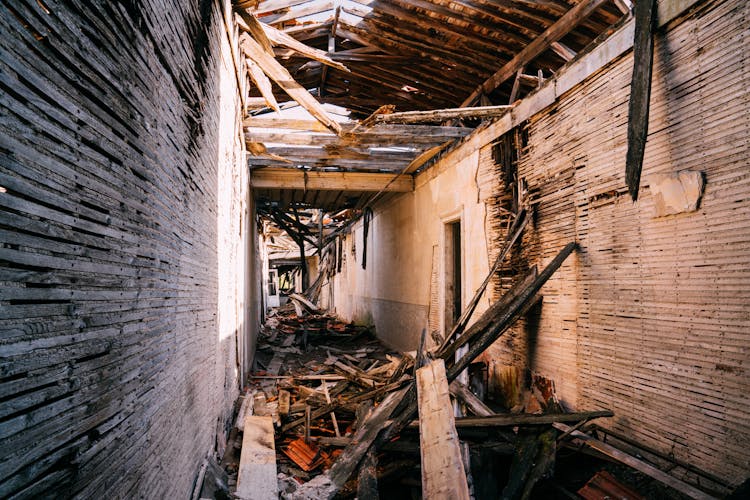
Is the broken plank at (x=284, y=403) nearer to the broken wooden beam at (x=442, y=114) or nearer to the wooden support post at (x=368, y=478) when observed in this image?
the wooden support post at (x=368, y=478)

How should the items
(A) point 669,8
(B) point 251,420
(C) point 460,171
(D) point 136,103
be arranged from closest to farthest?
1. (D) point 136,103
2. (A) point 669,8
3. (B) point 251,420
4. (C) point 460,171

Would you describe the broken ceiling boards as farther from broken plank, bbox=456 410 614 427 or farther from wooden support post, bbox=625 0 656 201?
broken plank, bbox=456 410 614 427

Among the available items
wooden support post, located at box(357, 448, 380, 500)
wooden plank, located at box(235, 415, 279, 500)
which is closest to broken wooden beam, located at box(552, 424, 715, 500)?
wooden support post, located at box(357, 448, 380, 500)

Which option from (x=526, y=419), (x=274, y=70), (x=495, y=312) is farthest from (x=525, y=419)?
(x=274, y=70)

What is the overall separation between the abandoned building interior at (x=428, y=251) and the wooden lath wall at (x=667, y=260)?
0.06 ft

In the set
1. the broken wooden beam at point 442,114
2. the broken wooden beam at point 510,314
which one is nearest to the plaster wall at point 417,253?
the broken wooden beam at point 442,114

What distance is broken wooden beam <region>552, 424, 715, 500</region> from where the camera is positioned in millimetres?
2826

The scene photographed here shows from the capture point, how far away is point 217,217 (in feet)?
13.8

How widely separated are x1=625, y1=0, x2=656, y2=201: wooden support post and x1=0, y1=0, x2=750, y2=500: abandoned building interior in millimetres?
18

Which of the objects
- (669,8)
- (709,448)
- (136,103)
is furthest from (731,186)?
(136,103)

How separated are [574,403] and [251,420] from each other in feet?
12.6

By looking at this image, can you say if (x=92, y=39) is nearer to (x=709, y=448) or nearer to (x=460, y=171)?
(x=709, y=448)

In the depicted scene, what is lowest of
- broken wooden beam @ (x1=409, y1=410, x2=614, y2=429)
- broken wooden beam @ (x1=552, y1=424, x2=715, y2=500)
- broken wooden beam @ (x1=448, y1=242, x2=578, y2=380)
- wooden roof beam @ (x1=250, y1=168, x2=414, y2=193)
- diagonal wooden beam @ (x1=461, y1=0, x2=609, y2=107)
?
broken wooden beam @ (x1=552, y1=424, x2=715, y2=500)

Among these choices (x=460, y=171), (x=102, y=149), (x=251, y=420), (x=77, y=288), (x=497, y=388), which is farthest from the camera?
(x=460, y=171)
